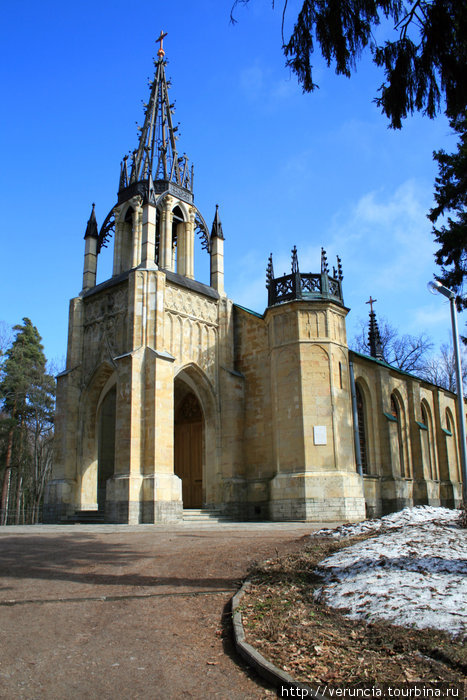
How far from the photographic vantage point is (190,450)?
25.1 m

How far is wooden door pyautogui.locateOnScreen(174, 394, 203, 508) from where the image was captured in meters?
24.6

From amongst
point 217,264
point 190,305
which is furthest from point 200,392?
point 217,264

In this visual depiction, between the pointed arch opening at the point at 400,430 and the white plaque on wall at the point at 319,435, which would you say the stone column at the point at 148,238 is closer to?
the white plaque on wall at the point at 319,435

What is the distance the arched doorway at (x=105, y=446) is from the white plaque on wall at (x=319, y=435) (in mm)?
9703

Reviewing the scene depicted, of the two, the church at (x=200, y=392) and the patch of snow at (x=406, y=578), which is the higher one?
the church at (x=200, y=392)

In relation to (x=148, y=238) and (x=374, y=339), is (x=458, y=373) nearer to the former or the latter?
(x=148, y=238)

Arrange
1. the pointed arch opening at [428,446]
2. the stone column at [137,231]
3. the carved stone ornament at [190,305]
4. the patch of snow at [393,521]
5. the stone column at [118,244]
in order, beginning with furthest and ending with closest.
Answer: the pointed arch opening at [428,446] < the stone column at [118,244] < the stone column at [137,231] < the carved stone ornament at [190,305] < the patch of snow at [393,521]

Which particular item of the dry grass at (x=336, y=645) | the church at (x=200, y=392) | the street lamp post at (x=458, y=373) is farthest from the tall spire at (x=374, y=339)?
the dry grass at (x=336, y=645)

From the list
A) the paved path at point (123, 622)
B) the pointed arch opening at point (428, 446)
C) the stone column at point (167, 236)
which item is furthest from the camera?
the pointed arch opening at point (428, 446)

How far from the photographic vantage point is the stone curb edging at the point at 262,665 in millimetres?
3848

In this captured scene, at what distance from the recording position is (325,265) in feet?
75.8

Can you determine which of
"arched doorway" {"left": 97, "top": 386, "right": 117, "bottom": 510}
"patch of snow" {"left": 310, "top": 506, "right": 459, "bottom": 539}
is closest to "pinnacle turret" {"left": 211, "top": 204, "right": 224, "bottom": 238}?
"arched doorway" {"left": 97, "top": 386, "right": 117, "bottom": 510}

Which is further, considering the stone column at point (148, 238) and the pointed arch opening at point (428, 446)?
the pointed arch opening at point (428, 446)

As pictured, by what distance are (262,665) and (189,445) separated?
21063 millimetres
